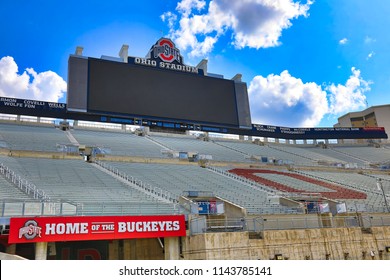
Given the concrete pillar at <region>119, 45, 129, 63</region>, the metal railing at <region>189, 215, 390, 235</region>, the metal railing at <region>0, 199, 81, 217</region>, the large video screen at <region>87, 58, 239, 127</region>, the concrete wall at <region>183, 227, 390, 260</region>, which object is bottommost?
the concrete wall at <region>183, 227, 390, 260</region>

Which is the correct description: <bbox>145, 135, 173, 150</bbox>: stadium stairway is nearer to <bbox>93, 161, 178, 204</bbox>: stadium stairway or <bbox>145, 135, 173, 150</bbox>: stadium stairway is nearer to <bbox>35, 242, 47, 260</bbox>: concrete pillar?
<bbox>93, 161, 178, 204</bbox>: stadium stairway

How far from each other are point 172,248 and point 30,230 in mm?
4942

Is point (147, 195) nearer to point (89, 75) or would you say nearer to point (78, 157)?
point (78, 157)

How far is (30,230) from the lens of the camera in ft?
35.4

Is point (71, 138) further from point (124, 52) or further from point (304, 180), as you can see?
point (304, 180)

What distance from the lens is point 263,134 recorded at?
4128 centimetres

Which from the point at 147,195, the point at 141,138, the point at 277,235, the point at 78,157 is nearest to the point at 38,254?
the point at 147,195

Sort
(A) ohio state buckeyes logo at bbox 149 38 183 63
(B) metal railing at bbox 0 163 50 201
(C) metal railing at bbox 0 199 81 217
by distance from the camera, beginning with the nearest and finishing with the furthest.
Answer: (C) metal railing at bbox 0 199 81 217, (B) metal railing at bbox 0 163 50 201, (A) ohio state buckeyes logo at bbox 149 38 183 63

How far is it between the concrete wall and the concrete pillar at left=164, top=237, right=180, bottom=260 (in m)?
0.26

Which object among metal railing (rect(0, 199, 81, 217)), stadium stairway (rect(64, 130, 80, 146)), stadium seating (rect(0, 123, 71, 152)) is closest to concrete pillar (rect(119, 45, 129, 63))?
stadium stairway (rect(64, 130, 80, 146))

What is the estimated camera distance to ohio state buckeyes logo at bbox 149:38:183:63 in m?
33.0

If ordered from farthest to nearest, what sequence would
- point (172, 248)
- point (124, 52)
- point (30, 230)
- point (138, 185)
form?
point (124, 52) < point (138, 185) < point (172, 248) < point (30, 230)

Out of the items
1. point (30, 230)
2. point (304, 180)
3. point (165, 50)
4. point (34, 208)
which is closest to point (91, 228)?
point (30, 230)
